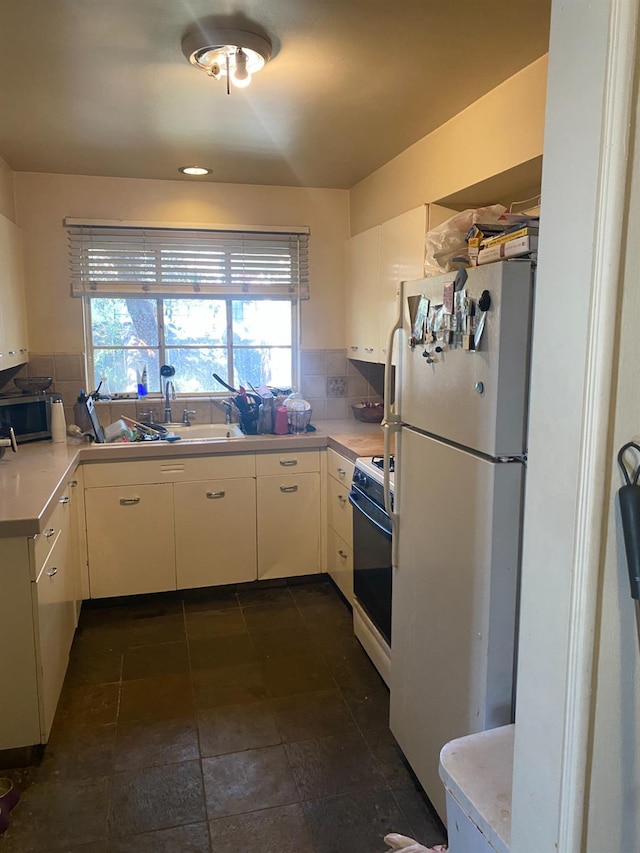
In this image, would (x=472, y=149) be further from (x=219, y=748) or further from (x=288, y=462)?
(x=219, y=748)

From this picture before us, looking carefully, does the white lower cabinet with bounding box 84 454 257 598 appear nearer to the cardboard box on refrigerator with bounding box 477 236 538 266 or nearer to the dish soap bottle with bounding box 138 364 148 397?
the dish soap bottle with bounding box 138 364 148 397

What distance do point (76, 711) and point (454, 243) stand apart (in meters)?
2.24

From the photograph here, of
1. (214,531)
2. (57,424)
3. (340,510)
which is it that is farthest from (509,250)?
(57,424)

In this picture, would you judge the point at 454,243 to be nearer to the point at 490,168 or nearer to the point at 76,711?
the point at 490,168

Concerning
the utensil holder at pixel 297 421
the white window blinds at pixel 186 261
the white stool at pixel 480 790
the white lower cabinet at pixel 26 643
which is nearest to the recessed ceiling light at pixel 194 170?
the white window blinds at pixel 186 261

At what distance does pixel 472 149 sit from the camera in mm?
2443

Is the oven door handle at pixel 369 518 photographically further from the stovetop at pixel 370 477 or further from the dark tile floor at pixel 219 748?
the dark tile floor at pixel 219 748

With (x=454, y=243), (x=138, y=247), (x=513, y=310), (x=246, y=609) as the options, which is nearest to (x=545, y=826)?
(x=513, y=310)

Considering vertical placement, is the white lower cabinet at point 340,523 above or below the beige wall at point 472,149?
below

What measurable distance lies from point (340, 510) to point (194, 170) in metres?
2.02

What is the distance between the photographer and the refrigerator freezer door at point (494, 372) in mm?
1435

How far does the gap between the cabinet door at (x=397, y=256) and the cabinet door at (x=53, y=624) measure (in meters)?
1.76

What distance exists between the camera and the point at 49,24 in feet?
5.90

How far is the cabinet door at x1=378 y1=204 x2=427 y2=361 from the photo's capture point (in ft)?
9.30
